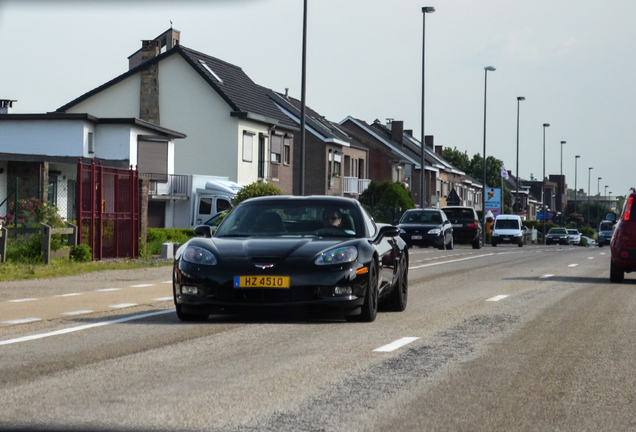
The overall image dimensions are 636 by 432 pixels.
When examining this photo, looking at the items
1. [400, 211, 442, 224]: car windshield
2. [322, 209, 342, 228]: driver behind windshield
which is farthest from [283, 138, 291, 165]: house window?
[322, 209, 342, 228]: driver behind windshield

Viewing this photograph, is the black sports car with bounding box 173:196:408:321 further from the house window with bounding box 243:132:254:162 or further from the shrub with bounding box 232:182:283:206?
the house window with bounding box 243:132:254:162

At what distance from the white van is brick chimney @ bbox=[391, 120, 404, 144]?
33376mm

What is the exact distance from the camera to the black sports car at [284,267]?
34.9 ft

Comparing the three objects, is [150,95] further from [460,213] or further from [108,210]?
[108,210]

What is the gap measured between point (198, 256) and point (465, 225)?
124ft

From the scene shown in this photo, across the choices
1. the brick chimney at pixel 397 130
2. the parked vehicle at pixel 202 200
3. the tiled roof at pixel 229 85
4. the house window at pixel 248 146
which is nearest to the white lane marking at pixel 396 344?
the parked vehicle at pixel 202 200

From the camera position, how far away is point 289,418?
5.79 meters

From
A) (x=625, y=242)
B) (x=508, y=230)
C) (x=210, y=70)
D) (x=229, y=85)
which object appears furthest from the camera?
(x=508, y=230)

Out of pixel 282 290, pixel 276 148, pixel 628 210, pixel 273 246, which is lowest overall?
pixel 282 290

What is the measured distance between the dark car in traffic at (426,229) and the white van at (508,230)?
22288 mm

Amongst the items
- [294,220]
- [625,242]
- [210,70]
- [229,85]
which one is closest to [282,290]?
[294,220]

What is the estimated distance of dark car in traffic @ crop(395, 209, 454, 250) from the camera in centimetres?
3994

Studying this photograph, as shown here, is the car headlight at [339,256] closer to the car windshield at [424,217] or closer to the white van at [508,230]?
the car windshield at [424,217]

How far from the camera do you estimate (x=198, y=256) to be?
36.0 ft
